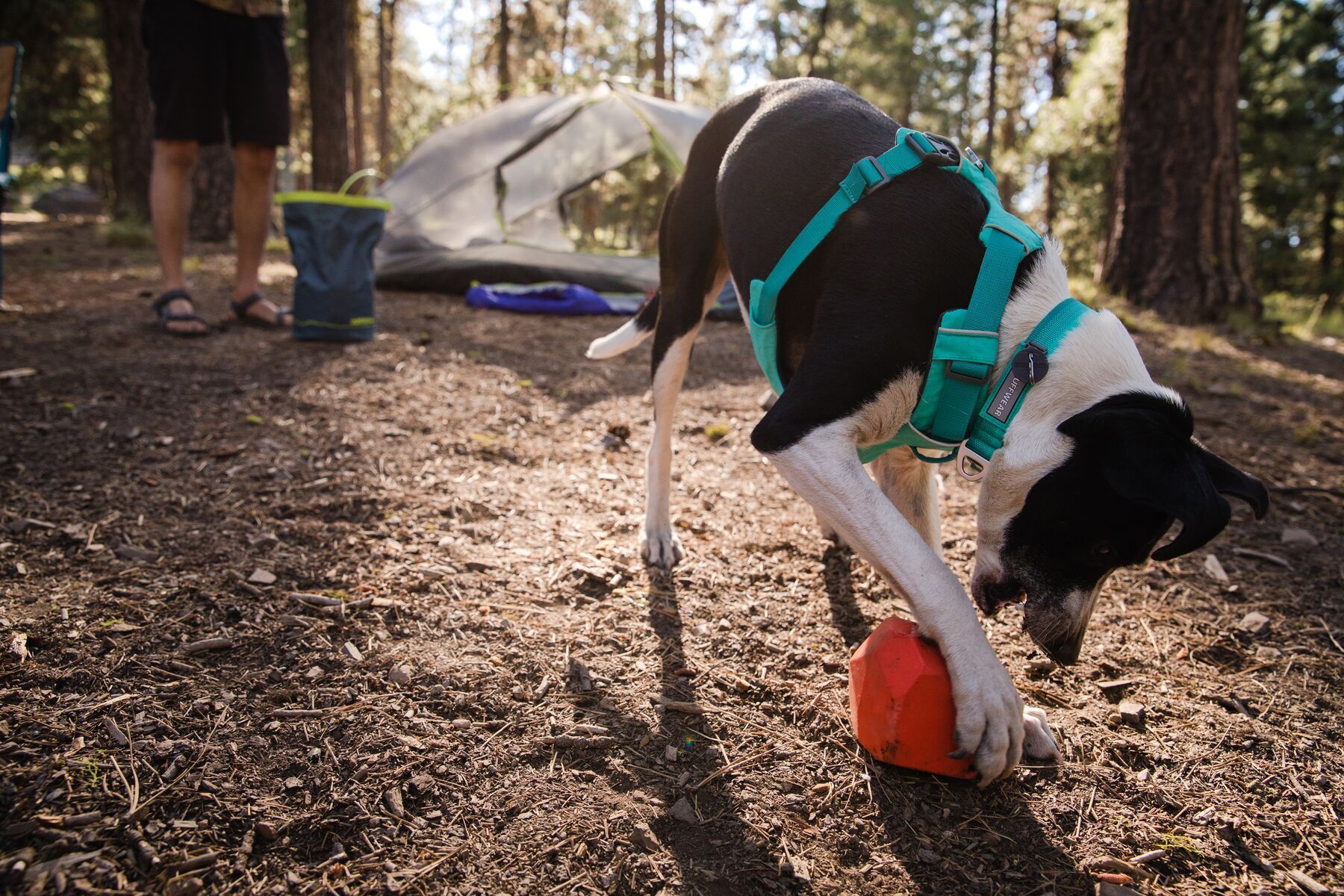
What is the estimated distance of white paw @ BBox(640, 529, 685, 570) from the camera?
286cm

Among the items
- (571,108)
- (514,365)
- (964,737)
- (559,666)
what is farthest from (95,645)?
(571,108)

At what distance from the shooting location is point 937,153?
2.15 meters

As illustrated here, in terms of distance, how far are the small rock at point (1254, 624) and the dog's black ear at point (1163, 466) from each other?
1.06 metres

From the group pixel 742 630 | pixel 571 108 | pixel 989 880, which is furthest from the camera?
pixel 571 108

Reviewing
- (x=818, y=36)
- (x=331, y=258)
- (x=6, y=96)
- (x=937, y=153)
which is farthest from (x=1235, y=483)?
(x=818, y=36)

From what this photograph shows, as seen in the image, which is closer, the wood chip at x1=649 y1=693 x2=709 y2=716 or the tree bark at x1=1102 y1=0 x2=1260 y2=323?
the wood chip at x1=649 y1=693 x2=709 y2=716

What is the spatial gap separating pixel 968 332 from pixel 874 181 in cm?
50

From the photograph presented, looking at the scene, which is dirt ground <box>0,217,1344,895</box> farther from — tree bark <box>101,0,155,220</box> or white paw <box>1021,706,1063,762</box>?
tree bark <box>101,0,155,220</box>

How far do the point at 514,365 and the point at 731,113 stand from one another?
289 centimetres

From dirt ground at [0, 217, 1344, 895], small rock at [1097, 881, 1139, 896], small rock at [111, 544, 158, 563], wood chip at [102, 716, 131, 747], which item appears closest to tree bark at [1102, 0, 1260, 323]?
dirt ground at [0, 217, 1344, 895]

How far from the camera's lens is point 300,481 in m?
3.23

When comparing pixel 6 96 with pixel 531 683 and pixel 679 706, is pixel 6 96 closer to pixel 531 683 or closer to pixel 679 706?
pixel 531 683

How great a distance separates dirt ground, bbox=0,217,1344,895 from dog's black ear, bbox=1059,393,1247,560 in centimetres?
73

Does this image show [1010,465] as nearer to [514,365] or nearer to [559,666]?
[559,666]
